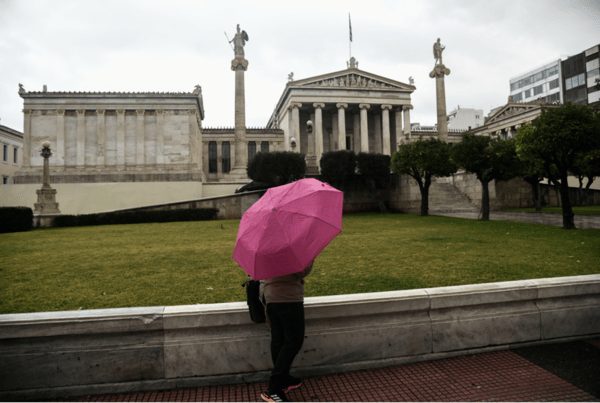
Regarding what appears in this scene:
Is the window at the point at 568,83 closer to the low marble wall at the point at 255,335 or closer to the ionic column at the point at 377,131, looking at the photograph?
the ionic column at the point at 377,131

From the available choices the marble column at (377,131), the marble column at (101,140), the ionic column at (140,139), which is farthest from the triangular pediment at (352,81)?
the marble column at (101,140)

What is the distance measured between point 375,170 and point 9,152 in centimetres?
4656

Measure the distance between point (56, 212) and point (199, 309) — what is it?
2270 cm

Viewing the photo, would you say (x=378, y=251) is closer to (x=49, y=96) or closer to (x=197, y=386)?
(x=197, y=386)

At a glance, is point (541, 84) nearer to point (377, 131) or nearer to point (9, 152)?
point (377, 131)

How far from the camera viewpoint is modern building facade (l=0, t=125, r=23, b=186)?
146 feet

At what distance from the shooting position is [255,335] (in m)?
3.79

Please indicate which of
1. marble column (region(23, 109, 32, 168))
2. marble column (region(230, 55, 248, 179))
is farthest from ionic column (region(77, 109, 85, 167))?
marble column (region(230, 55, 248, 179))

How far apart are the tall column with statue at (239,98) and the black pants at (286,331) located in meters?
28.9

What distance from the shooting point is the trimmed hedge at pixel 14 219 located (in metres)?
17.0

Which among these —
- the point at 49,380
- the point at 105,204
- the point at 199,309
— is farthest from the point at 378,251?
the point at 105,204

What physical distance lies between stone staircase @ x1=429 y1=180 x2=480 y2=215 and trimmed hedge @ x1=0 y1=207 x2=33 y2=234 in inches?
882

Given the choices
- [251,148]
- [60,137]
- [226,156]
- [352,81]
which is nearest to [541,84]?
[352,81]

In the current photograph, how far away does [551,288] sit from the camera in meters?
4.35
